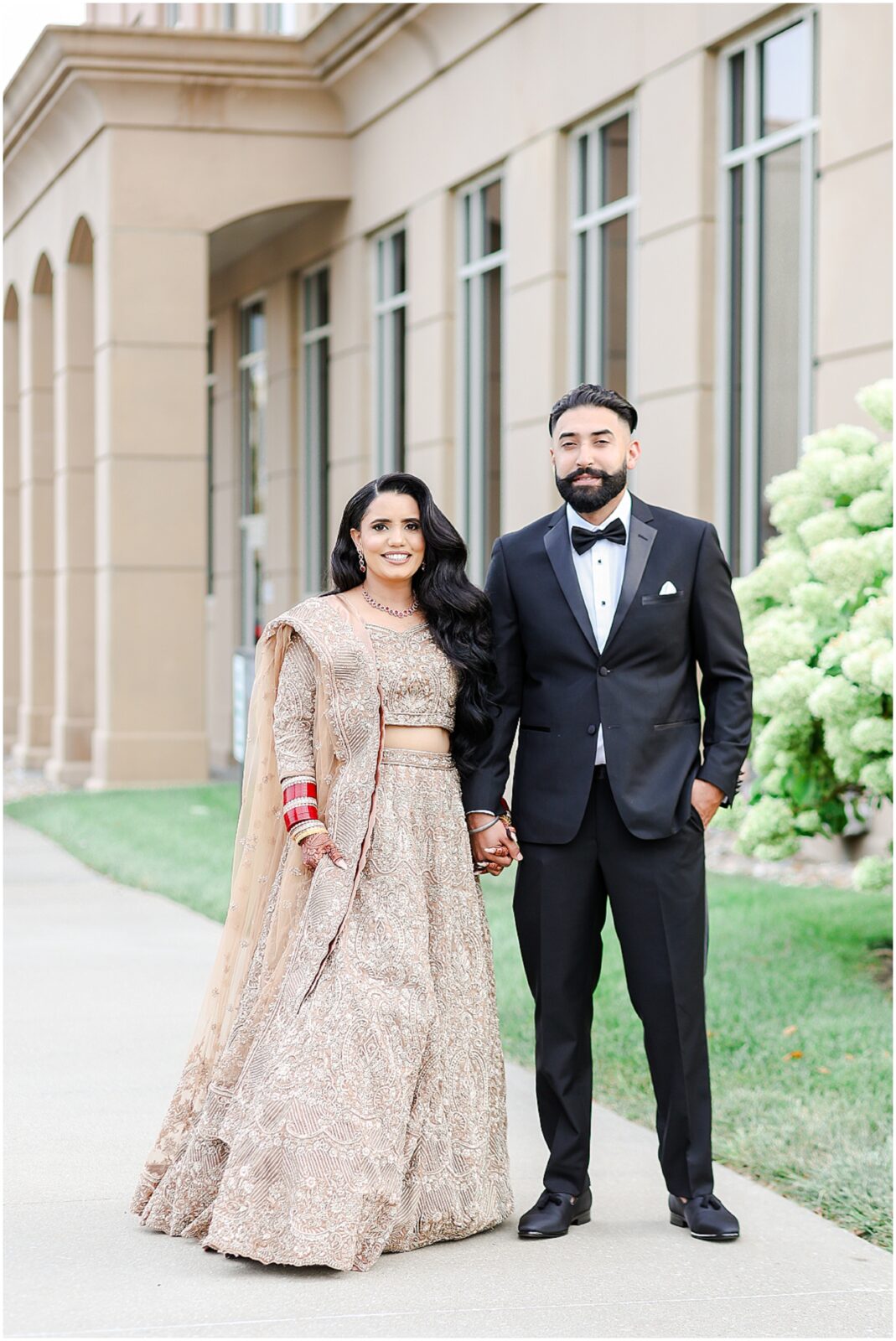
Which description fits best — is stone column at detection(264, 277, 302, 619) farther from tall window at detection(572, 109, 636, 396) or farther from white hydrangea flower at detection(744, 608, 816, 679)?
white hydrangea flower at detection(744, 608, 816, 679)

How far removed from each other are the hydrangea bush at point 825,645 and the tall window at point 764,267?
3.94m

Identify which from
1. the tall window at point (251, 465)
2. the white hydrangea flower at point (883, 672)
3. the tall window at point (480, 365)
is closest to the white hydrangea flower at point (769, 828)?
the white hydrangea flower at point (883, 672)

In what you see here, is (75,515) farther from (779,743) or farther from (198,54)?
(779,743)

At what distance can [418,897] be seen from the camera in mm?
4500

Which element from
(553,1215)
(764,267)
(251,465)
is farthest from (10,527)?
(553,1215)

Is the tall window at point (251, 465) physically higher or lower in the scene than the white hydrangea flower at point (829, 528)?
higher

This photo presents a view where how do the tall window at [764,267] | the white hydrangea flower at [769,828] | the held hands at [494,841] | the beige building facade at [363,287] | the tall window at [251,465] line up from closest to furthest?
1. the held hands at [494,841]
2. the white hydrangea flower at [769,828]
3. the tall window at [764,267]
4. the beige building facade at [363,287]
5. the tall window at [251,465]

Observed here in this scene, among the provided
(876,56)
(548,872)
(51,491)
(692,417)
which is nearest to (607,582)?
(548,872)

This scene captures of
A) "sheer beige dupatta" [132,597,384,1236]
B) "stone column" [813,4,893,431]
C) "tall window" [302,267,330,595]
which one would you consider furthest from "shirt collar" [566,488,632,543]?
"tall window" [302,267,330,595]

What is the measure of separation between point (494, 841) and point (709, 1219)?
1113 millimetres

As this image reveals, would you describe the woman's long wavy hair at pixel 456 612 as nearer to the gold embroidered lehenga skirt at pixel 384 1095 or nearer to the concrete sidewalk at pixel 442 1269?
the gold embroidered lehenga skirt at pixel 384 1095

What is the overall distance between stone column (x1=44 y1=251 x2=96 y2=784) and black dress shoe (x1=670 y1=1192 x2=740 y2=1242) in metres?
14.8

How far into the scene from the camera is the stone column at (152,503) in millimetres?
16859

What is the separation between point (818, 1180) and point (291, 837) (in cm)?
185
